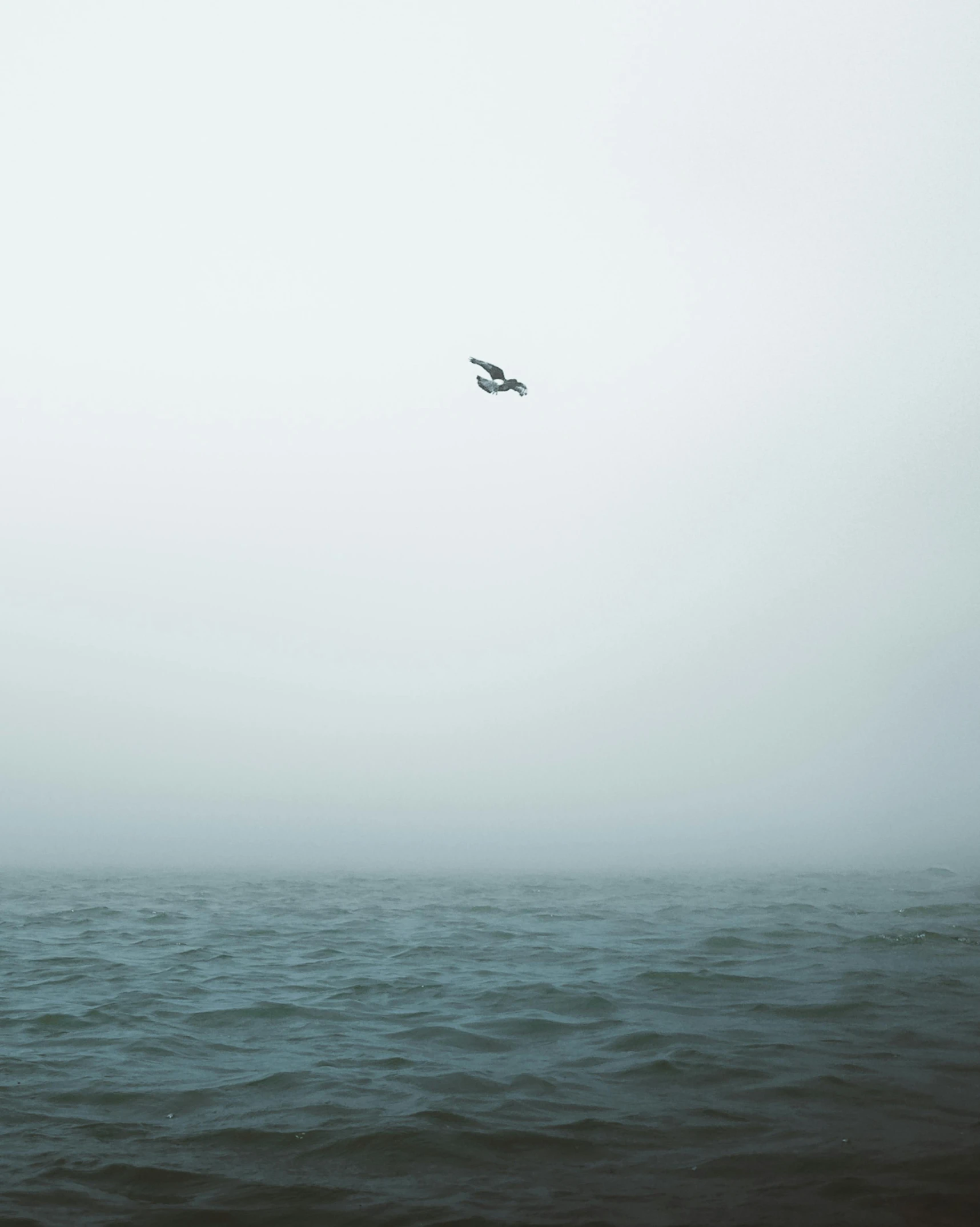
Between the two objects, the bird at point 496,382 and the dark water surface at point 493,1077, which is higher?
the bird at point 496,382

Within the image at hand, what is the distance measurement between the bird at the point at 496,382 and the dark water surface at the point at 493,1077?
11712 millimetres

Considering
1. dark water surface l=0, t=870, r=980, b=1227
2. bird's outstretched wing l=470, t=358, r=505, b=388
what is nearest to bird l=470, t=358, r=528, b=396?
bird's outstretched wing l=470, t=358, r=505, b=388

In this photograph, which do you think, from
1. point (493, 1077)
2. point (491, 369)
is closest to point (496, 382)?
point (491, 369)

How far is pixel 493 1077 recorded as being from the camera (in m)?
12.1

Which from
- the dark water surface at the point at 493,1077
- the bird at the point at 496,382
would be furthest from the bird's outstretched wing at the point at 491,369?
the dark water surface at the point at 493,1077

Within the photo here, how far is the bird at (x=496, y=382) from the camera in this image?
59.0 ft

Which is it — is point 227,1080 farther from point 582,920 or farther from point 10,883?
point 10,883

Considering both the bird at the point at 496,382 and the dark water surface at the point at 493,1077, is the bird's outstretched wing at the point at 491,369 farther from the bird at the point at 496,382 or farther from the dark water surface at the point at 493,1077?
the dark water surface at the point at 493,1077

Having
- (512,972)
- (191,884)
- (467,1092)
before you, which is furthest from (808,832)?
(467,1092)

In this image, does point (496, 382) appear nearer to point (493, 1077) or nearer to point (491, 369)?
Result: point (491, 369)

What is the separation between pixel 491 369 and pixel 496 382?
20.8 inches

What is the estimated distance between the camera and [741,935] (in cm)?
2420

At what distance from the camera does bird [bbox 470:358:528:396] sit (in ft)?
59.0

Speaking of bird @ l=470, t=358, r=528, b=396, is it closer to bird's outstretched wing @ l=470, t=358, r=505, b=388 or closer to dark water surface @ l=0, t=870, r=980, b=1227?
bird's outstretched wing @ l=470, t=358, r=505, b=388
